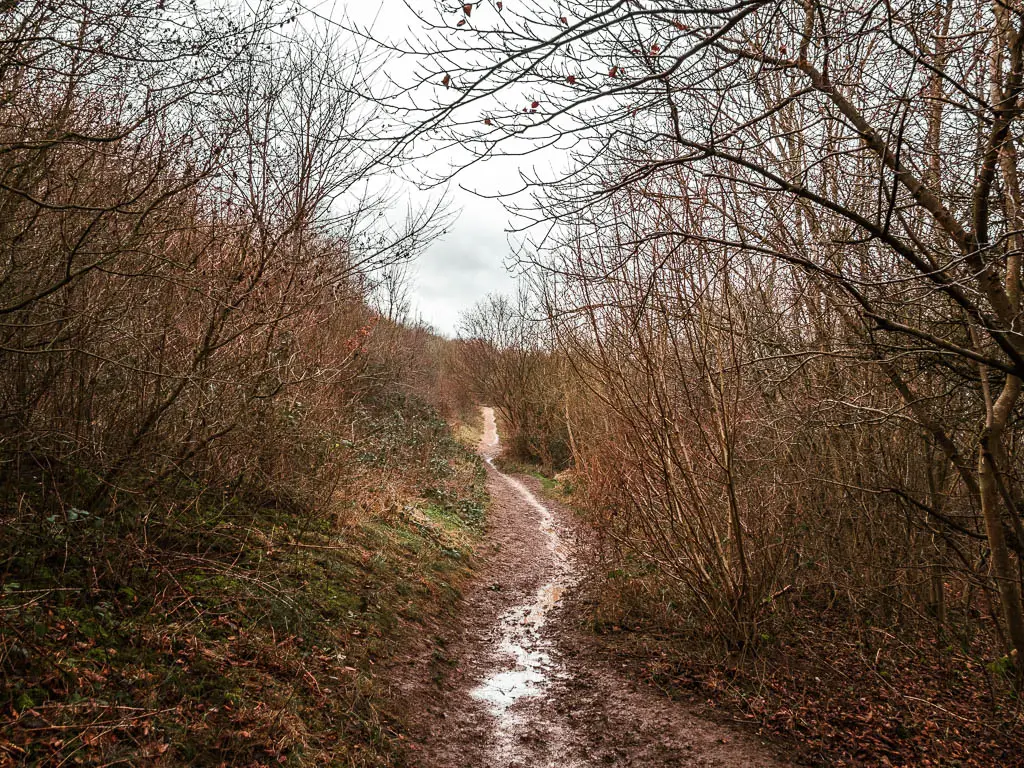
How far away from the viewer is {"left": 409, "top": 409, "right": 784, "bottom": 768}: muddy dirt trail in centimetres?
442

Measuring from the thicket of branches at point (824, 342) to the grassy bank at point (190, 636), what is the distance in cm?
303

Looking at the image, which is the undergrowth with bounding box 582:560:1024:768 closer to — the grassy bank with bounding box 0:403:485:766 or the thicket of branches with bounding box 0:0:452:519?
the grassy bank with bounding box 0:403:485:766

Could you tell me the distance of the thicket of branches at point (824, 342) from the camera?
13.1 feet

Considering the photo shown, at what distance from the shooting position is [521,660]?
20.7 feet

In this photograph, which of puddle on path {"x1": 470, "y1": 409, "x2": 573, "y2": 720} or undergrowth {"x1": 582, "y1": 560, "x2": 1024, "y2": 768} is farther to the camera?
puddle on path {"x1": 470, "y1": 409, "x2": 573, "y2": 720}

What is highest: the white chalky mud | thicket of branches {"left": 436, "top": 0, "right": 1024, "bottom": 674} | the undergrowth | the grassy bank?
thicket of branches {"left": 436, "top": 0, "right": 1024, "bottom": 674}

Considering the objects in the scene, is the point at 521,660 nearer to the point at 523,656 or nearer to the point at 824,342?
the point at 523,656

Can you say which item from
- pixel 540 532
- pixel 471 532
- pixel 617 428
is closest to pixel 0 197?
pixel 617 428

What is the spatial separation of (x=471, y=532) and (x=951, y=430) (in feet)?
24.0

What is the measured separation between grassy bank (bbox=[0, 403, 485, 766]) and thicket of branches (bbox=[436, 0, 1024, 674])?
3.03m

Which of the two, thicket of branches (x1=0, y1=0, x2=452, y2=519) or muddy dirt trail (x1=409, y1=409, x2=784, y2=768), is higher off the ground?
thicket of branches (x1=0, y1=0, x2=452, y2=519)

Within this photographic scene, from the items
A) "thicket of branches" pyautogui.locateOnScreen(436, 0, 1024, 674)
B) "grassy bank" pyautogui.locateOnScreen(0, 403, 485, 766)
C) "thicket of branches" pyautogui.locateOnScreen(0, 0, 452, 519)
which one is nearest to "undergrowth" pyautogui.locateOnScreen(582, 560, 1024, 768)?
"thicket of branches" pyautogui.locateOnScreen(436, 0, 1024, 674)

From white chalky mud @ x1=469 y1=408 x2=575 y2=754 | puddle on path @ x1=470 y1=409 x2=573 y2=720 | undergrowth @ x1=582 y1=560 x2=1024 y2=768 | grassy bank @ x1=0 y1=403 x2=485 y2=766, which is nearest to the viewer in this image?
grassy bank @ x1=0 y1=403 x2=485 y2=766

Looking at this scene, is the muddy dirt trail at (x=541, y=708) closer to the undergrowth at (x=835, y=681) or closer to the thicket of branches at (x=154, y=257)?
the undergrowth at (x=835, y=681)
